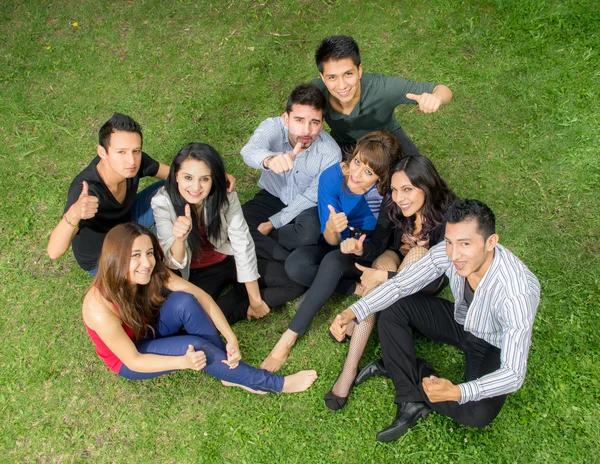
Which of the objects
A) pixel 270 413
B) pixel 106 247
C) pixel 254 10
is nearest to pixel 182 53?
pixel 254 10

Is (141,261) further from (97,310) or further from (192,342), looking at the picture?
(192,342)

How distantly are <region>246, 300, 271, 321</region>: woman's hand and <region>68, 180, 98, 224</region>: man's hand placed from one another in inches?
55.9

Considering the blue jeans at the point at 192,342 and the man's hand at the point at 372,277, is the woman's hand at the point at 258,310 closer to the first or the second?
the blue jeans at the point at 192,342

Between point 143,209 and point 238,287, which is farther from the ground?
point 143,209

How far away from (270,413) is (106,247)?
1.65 metres

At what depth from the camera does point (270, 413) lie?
4.08 metres

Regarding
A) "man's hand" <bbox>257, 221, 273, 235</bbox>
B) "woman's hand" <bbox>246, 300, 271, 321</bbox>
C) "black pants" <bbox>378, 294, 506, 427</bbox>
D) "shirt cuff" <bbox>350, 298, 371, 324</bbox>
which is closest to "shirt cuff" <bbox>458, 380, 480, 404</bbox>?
"black pants" <bbox>378, 294, 506, 427</bbox>

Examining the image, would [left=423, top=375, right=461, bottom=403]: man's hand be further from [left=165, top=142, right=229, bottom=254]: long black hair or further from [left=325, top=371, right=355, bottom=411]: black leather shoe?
[left=165, top=142, right=229, bottom=254]: long black hair

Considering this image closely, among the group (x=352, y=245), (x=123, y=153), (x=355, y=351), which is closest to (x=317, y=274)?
(x=352, y=245)

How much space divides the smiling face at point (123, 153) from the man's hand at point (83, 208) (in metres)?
0.36

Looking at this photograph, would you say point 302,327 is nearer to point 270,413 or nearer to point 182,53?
point 270,413

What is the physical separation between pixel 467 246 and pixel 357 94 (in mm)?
1810

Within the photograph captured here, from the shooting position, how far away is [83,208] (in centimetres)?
376

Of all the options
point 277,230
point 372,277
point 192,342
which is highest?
point 277,230
